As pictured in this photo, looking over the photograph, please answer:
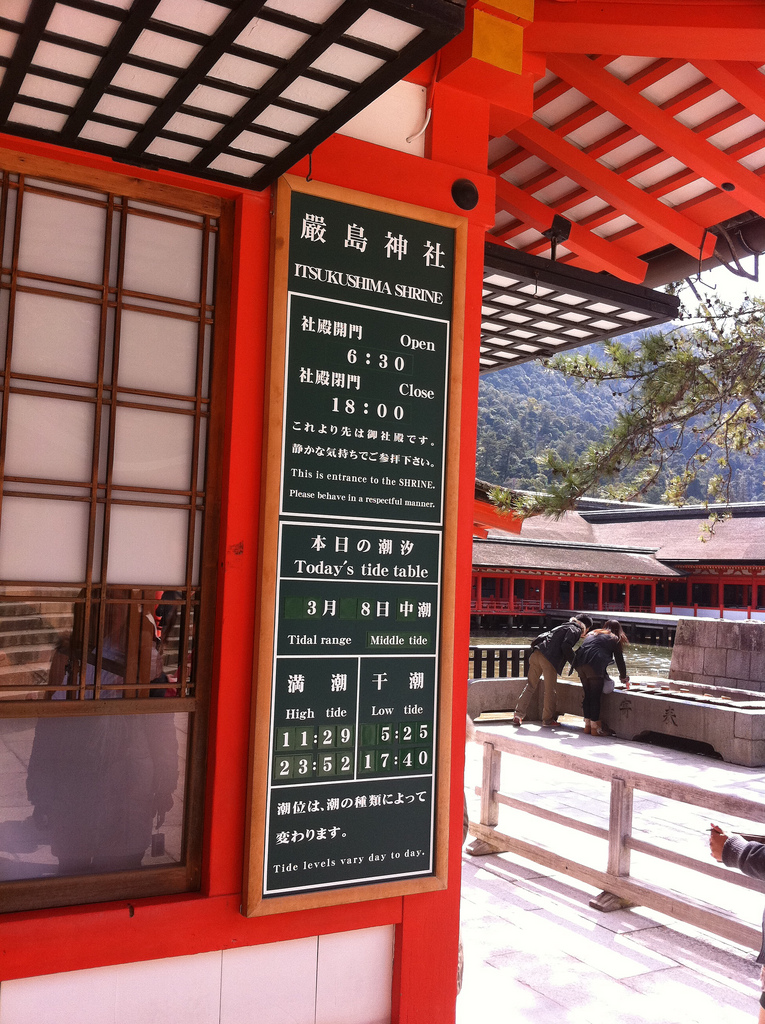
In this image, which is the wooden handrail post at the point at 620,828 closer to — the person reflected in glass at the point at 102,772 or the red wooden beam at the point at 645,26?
the person reflected in glass at the point at 102,772

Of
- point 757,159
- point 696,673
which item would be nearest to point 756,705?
point 696,673

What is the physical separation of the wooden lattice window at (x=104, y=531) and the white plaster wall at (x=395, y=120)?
2.33 feet

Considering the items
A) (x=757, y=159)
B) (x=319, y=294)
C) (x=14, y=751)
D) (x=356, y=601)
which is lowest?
(x=14, y=751)

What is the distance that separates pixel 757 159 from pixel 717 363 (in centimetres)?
415

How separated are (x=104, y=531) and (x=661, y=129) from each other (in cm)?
351

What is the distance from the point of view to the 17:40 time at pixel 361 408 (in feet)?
10.7

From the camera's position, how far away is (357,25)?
6.99ft

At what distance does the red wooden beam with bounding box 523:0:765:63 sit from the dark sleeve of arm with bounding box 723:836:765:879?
328 cm

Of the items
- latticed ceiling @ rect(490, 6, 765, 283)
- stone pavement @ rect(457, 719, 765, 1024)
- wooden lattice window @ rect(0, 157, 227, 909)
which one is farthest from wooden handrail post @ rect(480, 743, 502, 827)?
wooden lattice window @ rect(0, 157, 227, 909)

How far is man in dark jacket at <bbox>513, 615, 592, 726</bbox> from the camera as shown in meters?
11.2

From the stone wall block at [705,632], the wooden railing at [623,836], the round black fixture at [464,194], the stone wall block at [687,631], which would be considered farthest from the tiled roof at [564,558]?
the round black fixture at [464,194]

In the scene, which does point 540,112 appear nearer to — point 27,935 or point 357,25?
point 357,25

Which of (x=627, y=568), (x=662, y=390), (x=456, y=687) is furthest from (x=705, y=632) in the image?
(x=627, y=568)

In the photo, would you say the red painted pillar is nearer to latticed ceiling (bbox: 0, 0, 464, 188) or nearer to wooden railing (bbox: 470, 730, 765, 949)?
latticed ceiling (bbox: 0, 0, 464, 188)
